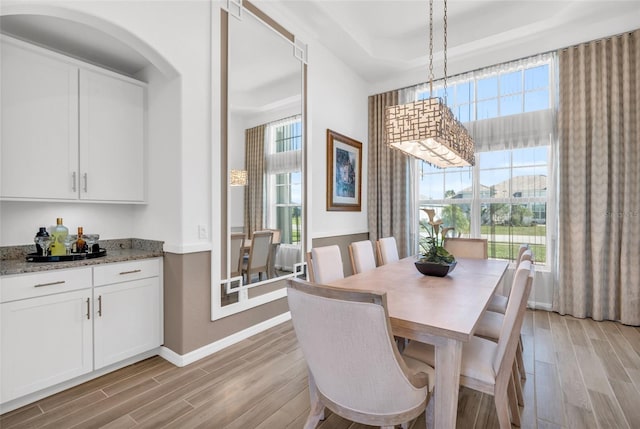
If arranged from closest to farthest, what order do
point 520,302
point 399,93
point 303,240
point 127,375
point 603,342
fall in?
point 520,302 → point 127,375 → point 603,342 → point 303,240 → point 399,93

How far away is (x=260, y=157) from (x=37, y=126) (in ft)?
5.49

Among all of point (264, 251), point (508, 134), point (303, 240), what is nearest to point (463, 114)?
point (508, 134)

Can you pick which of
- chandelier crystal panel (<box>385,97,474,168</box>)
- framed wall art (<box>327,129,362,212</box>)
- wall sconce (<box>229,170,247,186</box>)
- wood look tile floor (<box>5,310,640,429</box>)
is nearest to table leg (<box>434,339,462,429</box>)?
wood look tile floor (<box>5,310,640,429</box>)

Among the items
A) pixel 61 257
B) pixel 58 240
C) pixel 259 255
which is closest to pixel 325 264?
pixel 259 255

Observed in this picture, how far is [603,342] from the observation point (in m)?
2.73

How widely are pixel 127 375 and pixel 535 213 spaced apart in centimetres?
448

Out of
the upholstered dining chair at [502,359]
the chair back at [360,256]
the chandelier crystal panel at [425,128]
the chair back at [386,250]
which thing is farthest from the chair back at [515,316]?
the chair back at [386,250]

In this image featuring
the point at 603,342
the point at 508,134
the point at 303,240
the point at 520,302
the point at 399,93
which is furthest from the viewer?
the point at 399,93

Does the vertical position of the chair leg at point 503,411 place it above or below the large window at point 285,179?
below

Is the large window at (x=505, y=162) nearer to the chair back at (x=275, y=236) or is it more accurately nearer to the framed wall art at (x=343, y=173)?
the framed wall art at (x=343, y=173)

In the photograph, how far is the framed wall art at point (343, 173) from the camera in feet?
13.3

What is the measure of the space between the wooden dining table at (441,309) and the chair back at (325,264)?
21cm

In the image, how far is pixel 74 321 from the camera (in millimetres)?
2049

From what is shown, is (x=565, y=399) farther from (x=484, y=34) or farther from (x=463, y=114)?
(x=484, y=34)
